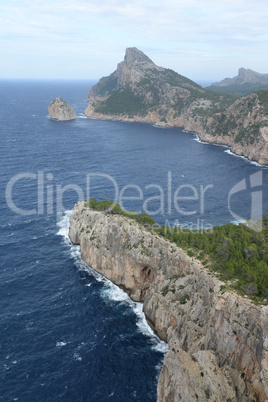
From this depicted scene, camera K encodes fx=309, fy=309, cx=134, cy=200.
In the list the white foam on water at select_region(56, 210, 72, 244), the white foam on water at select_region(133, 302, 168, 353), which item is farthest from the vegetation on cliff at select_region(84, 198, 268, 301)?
the white foam on water at select_region(56, 210, 72, 244)

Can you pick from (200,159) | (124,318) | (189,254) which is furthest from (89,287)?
(200,159)

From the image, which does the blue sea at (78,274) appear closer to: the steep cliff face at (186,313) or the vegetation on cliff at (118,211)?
the steep cliff face at (186,313)

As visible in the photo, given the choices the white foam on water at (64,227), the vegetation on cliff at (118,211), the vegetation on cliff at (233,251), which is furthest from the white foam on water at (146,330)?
the white foam on water at (64,227)

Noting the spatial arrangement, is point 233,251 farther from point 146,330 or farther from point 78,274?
point 78,274

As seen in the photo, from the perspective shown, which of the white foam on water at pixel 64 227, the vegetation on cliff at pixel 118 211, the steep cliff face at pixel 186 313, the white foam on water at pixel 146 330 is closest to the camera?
the steep cliff face at pixel 186 313

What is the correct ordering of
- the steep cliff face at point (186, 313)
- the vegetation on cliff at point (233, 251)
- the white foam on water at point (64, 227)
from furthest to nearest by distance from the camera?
the white foam on water at point (64, 227)
the vegetation on cliff at point (233, 251)
the steep cliff face at point (186, 313)

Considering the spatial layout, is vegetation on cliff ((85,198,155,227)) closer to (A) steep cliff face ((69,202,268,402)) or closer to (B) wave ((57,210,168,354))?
(A) steep cliff face ((69,202,268,402))
